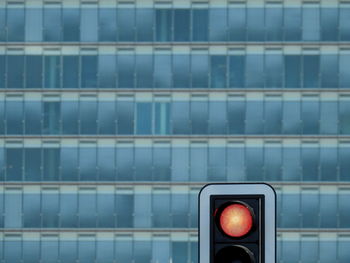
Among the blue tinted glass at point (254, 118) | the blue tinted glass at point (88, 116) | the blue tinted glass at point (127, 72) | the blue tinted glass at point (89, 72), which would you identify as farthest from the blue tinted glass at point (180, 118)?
the blue tinted glass at point (89, 72)

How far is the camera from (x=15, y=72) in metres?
70.6

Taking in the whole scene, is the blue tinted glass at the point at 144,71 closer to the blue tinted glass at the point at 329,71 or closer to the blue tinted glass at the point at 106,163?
the blue tinted glass at the point at 106,163

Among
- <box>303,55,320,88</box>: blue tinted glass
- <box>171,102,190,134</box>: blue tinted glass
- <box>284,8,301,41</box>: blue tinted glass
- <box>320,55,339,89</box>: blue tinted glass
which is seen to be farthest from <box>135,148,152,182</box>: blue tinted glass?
<box>320,55,339,89</box>: blue tinted glass

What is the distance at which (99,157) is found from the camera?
7025 cm

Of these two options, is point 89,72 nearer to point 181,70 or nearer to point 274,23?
point 181,70

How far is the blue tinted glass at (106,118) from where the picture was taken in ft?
230

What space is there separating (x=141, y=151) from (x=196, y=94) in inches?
185

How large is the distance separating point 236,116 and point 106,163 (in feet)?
27.1

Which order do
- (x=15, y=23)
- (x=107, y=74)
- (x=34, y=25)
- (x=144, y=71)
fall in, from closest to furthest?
(x=144, y=71), (x=107, y=74), (x=34, y=25), (x=15, y=23)

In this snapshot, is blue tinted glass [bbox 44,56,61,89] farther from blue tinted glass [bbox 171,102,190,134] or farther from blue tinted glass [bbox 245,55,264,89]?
blue tinted glass [bbox 245,55,264,89]

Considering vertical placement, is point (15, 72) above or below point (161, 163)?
above

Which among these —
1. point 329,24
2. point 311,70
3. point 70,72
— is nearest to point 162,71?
point 70,72

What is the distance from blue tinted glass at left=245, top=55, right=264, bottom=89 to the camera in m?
69.1

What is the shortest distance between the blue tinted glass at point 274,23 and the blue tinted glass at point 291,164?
667 cm
